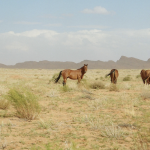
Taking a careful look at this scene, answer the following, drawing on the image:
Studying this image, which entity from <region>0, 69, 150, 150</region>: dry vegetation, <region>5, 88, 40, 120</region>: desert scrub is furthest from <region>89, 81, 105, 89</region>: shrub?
<region>5, 88, 40, 120</region>: desert scrub

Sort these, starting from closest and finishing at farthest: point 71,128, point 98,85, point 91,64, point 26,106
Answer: point 71,128
point 26,106
point 98,85
point 91,64

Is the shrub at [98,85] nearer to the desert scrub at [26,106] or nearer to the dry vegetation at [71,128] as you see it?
the dry vegetation at [71,128]

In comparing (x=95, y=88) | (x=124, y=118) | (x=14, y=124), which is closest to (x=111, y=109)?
(x=124, y=118)

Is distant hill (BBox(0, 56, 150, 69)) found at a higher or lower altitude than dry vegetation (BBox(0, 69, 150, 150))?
higher

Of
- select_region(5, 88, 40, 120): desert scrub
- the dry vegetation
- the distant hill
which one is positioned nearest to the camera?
the dry vegetation

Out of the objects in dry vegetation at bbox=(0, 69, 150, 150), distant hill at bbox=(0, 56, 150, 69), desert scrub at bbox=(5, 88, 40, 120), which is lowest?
dry vegetation at bbox=(0, 69, 150, 150)

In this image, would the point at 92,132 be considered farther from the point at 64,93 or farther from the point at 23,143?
the point at 64,93

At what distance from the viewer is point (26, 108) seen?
25.0 ft

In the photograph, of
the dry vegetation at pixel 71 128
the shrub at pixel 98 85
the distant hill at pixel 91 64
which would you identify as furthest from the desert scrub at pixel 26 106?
the distant hill at pixel 91 64

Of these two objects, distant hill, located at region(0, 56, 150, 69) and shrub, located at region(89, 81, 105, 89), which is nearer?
shrub, located at region(89, 81, 105, 89)

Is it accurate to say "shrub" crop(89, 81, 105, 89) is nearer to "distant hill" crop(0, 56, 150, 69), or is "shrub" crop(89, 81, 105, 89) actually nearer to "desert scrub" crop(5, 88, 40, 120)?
"desert scrub" crop(5, 88, 40, 120)

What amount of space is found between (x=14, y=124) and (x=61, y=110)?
9.13 feet

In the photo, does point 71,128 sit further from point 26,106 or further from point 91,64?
point 91,64

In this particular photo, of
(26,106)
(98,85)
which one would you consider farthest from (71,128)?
(98,85)
